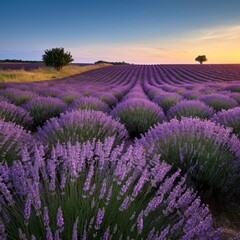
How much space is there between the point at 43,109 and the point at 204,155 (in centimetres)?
443

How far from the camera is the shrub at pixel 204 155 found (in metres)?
2.44

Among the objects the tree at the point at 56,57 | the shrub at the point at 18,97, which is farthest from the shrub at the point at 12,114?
the tree at the point at 56,57

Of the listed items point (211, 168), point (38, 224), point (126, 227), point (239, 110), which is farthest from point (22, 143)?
point (239, 110)

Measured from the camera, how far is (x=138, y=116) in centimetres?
518

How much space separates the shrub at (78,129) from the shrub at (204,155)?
0.80m

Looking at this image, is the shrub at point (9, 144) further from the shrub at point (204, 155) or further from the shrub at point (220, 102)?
the shrub at point (220, 102)

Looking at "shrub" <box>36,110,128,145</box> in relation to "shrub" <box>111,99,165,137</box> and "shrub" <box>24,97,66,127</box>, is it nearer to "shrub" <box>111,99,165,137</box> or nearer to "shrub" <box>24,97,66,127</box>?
"shrub" <box>111,99,165,137</box>

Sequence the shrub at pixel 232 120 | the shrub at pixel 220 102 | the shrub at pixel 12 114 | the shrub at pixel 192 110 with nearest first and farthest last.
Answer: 1. the shrub at pixel 232 120
2. the shrub at pixel 12 114
3. the shrub at pixel 192 110
4. the shrub at pixel 220 102

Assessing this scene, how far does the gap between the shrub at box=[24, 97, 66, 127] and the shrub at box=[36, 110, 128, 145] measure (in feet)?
8.08

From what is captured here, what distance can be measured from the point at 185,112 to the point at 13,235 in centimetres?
453

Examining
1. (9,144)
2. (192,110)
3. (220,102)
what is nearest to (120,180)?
(9,144)

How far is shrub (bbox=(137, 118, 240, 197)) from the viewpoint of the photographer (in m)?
2.44

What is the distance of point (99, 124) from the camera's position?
3588 mm

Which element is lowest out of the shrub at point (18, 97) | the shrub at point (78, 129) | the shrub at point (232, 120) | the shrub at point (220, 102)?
the shrub at point (220, 102)
